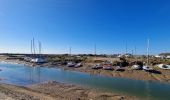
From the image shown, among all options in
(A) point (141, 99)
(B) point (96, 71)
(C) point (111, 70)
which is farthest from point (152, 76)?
(A) point (141, 99)

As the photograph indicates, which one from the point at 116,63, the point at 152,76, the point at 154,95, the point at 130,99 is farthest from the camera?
the point at 116,63

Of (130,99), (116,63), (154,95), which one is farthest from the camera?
(116,63)

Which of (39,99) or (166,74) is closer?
(39,99)

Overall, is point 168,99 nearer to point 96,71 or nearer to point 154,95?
point 154,95

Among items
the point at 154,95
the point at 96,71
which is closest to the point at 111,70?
the point at 96,71

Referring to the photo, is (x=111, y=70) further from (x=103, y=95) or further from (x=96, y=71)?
(x=103, y=95)

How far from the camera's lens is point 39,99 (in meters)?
29.0

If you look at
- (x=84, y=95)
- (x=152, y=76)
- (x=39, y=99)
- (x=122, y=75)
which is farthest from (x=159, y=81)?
(x=39, y=99)

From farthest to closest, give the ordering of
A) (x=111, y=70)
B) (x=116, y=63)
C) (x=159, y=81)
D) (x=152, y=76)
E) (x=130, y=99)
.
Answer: (x=116, y=63)
(x=111, y=70)
(x=152, y=76)
(x=159, y=81)
(x=130, y=99)

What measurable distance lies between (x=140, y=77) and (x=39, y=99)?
4081 centimetres

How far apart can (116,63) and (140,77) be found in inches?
844

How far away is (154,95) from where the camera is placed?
1517 inches

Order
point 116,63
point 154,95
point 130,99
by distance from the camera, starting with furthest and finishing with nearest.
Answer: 1. point 116,63
2. point 154,95
3. point 130,99

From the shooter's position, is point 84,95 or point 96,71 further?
point 96,71
